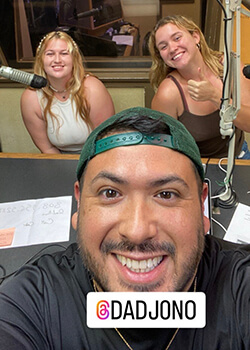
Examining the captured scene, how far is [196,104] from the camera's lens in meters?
1.76

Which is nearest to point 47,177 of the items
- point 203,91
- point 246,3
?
point 203,91

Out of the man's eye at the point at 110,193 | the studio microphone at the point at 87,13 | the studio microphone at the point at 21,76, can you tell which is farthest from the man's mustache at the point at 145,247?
the studio microphone at the point at 87,13

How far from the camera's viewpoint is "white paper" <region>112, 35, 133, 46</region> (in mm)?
2624

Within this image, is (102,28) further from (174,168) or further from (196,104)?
(174,168)

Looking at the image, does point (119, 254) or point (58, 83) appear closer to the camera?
point (119, 254)

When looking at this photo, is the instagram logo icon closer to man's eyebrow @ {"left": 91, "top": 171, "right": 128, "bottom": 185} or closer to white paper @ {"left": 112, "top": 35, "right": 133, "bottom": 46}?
man's eyebrow @ {"left": 91, "top": 171, "right": 128, "bottom": 185}

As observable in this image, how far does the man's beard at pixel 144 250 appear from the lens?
27.4 inches

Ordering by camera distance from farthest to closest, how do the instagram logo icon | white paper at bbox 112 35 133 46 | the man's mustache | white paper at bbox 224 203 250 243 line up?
white paper at bbox 112 35 133 46
white paper at bbox 224 203 250 243
the man's mustache
the instagram logo icon

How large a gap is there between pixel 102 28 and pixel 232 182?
1693 millimetres

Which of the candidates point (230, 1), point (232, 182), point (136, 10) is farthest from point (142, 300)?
point (136, 10)

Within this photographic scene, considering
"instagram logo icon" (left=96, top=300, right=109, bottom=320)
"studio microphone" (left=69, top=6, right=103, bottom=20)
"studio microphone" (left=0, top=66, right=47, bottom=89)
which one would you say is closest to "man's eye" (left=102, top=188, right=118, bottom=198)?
"instagram logo icon" (left=96, top=300, right=109, bottom=320)

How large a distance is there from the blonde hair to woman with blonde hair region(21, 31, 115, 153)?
0.32 metres

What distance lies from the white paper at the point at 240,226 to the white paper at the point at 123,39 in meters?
1.75

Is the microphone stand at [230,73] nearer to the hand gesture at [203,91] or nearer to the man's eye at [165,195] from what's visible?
the hand gesture at [203,91]
